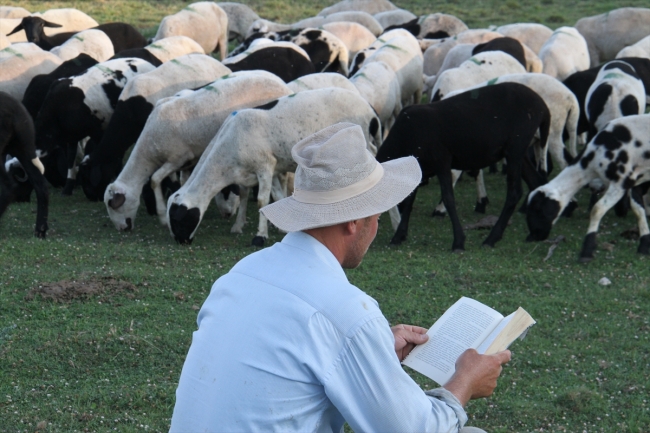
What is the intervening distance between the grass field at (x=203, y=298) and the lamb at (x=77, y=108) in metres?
1.39

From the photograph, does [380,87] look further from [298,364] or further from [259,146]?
[298,364]

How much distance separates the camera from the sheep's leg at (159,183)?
36.1 ft

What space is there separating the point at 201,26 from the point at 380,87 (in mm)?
8735

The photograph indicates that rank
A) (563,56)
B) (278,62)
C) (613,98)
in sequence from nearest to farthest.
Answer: (613,98) < (278,62) < (563,56)

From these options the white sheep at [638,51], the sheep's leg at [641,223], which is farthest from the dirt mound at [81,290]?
the white sheep at [638,51]

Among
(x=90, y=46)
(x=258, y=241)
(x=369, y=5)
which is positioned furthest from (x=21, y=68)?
(x=369, y=5)

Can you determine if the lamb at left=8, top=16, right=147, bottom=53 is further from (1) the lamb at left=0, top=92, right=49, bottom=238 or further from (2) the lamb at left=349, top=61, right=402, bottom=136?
(1) the lamb at left=0, top=92, right=49, bottom=238

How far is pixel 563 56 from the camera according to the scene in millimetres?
15766

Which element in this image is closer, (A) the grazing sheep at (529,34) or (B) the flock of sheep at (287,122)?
(B) the flock of sheep at (287,122)

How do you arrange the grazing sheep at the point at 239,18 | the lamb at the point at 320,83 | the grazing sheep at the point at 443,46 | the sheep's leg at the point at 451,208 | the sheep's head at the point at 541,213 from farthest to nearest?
1. the grazing sheep at the point at 239,18
2. the grazing sheep at the point at 443,46
3. the lamb at the point at 320,83
4. the sheep's head at the point at 541,213
5. the sheep's leg at the point at 451,208

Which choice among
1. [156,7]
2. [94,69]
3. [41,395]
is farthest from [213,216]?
[156,7]

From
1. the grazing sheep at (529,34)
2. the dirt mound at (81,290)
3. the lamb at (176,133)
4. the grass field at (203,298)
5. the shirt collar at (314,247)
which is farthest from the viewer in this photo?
the grazing sheep at (529,34)

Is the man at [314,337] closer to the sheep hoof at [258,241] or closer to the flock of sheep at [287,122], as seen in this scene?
the flock of sheep at [287,122]

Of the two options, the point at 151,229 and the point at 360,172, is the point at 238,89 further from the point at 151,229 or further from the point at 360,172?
the point at 360,172
